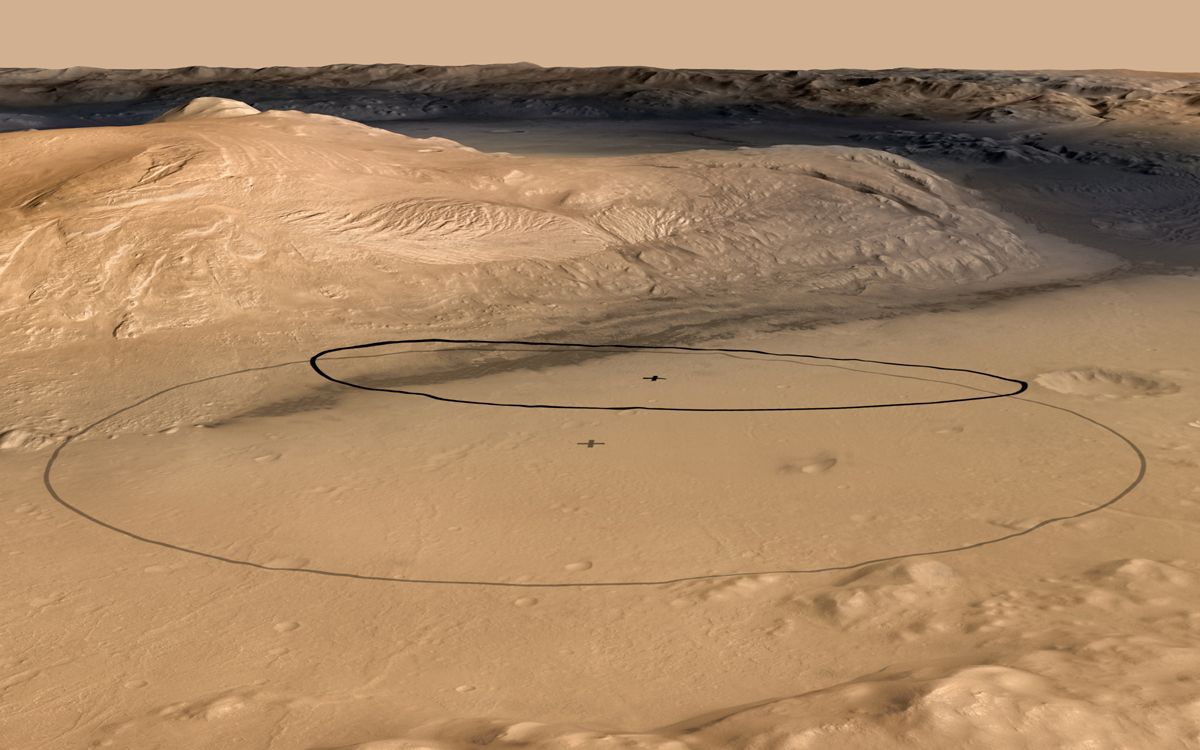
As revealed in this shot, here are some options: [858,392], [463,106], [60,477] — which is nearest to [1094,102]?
[463,106]

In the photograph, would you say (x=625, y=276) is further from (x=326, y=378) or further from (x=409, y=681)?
(x=409, y=681)

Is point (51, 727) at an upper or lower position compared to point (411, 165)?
lower

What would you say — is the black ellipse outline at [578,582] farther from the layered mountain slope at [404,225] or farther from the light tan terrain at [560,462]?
the layered mountain slope at [404,225]

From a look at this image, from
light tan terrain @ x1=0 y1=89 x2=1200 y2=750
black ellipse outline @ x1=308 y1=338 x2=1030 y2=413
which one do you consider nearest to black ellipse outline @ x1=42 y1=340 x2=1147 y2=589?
light tan terrain @ x1=0 y1=89 x2=1200 y2=750

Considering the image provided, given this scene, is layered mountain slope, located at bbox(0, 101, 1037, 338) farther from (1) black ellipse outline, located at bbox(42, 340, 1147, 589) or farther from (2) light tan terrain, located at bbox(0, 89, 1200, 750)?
(1) black ellipse outline, located at bbox(42, 340, 1147, 589)

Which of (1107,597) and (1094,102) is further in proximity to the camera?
(1094,102)
